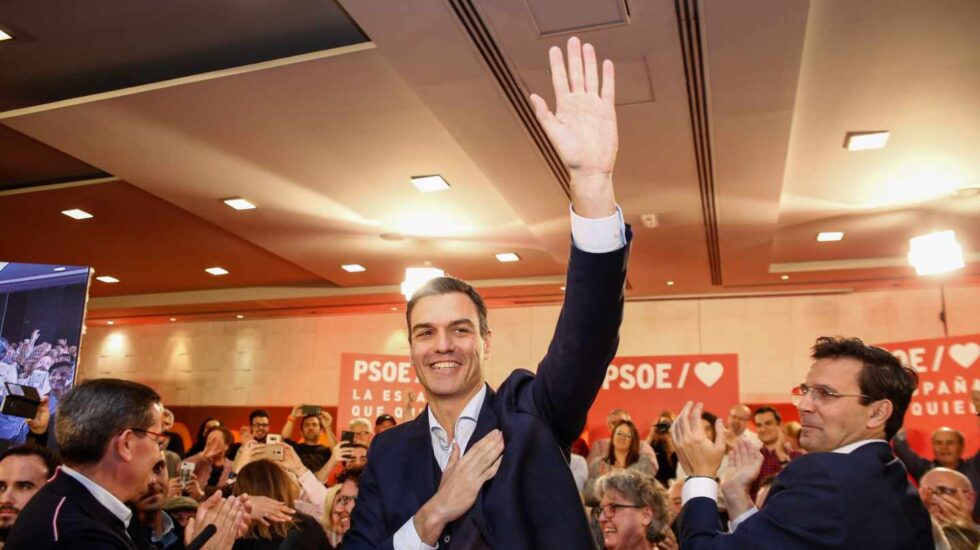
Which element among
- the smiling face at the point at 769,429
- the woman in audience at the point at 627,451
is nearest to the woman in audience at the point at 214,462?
the woman in audience at the point at 627,451

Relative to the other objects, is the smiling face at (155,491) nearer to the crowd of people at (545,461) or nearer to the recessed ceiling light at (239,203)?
the crowd of people at (545,461)

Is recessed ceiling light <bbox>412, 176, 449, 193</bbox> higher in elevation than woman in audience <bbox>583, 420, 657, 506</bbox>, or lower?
higher

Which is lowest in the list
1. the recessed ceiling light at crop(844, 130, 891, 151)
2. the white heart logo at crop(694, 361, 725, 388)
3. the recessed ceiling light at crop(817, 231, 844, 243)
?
the white heart logo at crop(694, 361, 725, 388)

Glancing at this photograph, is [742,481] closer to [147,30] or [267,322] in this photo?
[147,30]

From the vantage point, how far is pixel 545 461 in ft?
4.83

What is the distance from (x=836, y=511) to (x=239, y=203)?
6.03 m

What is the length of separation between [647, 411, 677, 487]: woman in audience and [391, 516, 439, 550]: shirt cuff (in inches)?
231

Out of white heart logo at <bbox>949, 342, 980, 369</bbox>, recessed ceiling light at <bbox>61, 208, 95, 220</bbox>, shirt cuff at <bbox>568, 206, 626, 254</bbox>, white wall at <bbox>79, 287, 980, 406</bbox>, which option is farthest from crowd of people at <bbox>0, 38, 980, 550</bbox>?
white wall at <bbox>79, 287, 980, 406</bbox>

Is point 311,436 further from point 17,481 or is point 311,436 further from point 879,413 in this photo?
point 879,413

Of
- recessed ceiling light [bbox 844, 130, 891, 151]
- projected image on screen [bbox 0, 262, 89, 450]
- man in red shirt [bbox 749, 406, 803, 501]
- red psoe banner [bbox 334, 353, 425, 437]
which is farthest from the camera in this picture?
red psoe banner [bbox 334, 353, 425, 437]

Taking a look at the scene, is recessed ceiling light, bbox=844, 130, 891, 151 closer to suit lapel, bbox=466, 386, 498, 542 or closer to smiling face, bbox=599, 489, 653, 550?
smiling face, bbox=599, 489, 653, 550

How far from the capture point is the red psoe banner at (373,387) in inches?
331

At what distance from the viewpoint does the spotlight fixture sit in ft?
24.0

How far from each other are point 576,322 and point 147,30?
438 centimetres
